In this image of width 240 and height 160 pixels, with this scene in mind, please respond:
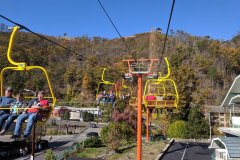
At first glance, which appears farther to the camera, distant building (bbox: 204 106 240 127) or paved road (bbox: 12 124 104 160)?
distant building (bbox: 204 106 240 127)

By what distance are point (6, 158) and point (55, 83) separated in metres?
56.0

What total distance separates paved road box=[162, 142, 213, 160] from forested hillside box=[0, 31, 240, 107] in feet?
37.8

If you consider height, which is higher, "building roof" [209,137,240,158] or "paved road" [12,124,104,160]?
"building roof" [209,137,240,158]


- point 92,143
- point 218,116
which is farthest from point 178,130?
point 218,116

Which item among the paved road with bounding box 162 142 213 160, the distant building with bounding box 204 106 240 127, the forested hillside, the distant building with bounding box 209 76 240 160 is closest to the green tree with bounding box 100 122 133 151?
the paved road with bounding box 162 142 213 160

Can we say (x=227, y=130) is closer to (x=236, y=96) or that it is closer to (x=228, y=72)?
(x=236, y=96)

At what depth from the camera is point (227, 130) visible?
1847 centimetres

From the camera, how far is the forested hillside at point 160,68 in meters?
41.1

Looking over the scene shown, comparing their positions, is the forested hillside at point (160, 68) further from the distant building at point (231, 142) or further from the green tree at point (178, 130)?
the distant building at point (231, 142)

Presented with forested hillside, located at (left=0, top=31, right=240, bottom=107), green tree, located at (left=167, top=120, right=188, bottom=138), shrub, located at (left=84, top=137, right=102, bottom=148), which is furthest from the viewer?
forested hillside, located at (left=0, top=31, right=240, bottom=107)

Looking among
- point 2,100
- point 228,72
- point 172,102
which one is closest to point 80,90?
point 228,72

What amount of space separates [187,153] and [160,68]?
5225 cm

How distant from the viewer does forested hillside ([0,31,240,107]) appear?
41125 mm

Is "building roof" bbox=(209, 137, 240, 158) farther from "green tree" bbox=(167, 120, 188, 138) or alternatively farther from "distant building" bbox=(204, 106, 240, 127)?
"distant building" bbox=(204, 106, 240, 127)
